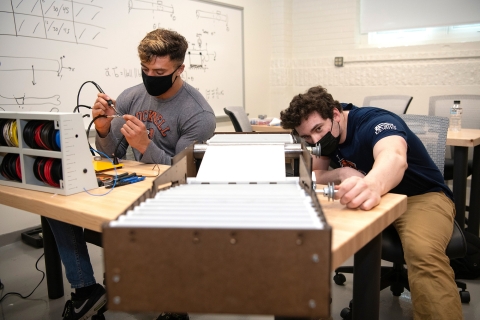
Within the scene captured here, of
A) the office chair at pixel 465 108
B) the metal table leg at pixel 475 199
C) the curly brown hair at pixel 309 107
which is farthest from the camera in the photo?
the office chair at pixel 465 108

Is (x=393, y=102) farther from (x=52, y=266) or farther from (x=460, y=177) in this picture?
(x=52, y=266)

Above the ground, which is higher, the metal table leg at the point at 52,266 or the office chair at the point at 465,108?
the office chair at the point at 465,108

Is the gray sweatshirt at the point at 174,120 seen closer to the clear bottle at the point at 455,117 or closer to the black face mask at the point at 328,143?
the black face mask at the point at 328,143

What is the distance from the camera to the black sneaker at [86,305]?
1599 mm

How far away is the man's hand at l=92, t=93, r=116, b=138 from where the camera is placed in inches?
65.4

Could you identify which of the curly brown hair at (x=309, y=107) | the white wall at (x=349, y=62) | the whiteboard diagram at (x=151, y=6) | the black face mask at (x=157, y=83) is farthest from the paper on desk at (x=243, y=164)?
the white wall at (x=349, y=62)

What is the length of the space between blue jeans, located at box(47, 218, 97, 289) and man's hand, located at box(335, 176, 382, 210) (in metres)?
1.09

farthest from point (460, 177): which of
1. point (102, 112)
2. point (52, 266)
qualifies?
point (52, 266)

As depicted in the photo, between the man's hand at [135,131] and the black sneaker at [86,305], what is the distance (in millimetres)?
622

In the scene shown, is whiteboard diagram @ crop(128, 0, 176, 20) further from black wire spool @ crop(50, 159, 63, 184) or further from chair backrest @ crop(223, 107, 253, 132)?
black wire spool @ crop(50, 159, 63, 184)

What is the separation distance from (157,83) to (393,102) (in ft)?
7.16

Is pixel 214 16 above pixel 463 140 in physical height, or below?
Answer: above

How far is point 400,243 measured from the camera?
4.74ft

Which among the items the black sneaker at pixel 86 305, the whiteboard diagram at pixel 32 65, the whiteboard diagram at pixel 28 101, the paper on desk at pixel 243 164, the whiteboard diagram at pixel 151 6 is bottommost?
the black sneaker at pixel 86 305
